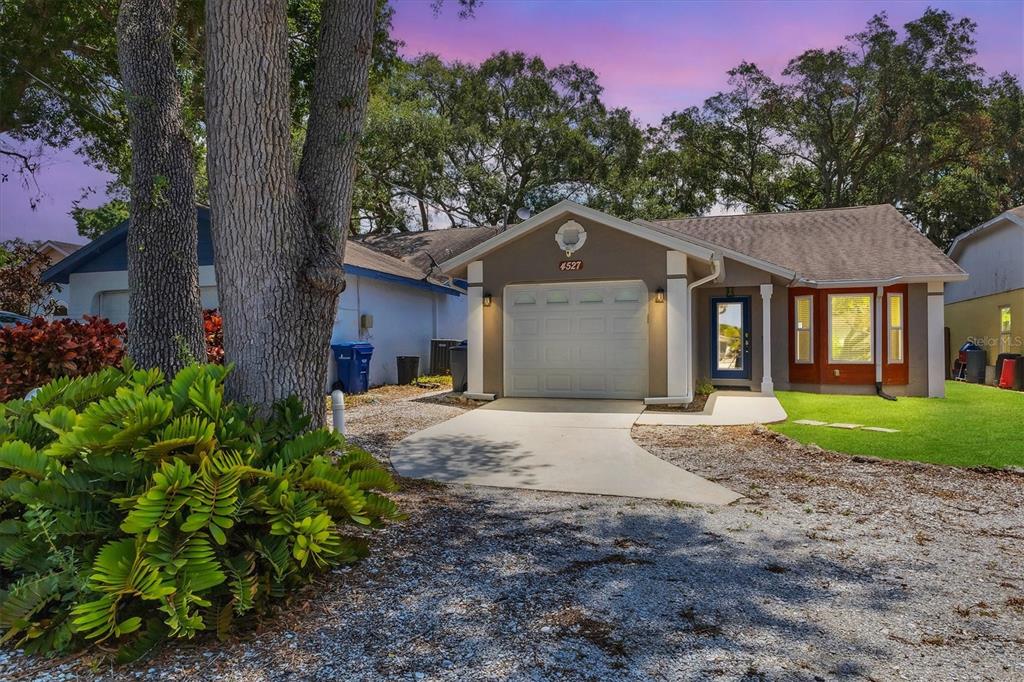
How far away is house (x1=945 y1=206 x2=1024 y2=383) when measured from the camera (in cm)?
1642

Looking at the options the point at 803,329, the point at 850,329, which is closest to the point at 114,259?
the point at 803,329

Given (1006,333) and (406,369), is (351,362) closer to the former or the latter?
(406,369)

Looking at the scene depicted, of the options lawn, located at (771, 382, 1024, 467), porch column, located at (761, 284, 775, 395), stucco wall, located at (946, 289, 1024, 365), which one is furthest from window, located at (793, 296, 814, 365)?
stucco wall, located at (946, 289, 1024, 365)

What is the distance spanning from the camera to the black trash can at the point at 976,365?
1655 centimetres

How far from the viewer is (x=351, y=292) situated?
44.0 ft

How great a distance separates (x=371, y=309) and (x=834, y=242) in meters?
11.2

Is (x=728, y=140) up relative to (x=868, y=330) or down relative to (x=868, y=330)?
up

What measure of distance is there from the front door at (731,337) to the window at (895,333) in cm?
288

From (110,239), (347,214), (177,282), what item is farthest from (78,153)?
(347,214)

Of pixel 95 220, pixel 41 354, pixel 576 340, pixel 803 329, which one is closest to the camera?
pixel 41 354

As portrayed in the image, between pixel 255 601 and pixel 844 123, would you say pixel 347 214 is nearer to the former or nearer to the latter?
pixel 255 601

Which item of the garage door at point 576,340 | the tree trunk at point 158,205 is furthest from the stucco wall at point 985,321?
the tree trunk at point 158,205

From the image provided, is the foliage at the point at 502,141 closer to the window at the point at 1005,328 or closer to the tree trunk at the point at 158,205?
the window at the point at 1005,328

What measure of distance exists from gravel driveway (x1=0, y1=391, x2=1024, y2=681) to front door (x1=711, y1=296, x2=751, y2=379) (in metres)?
8.59
